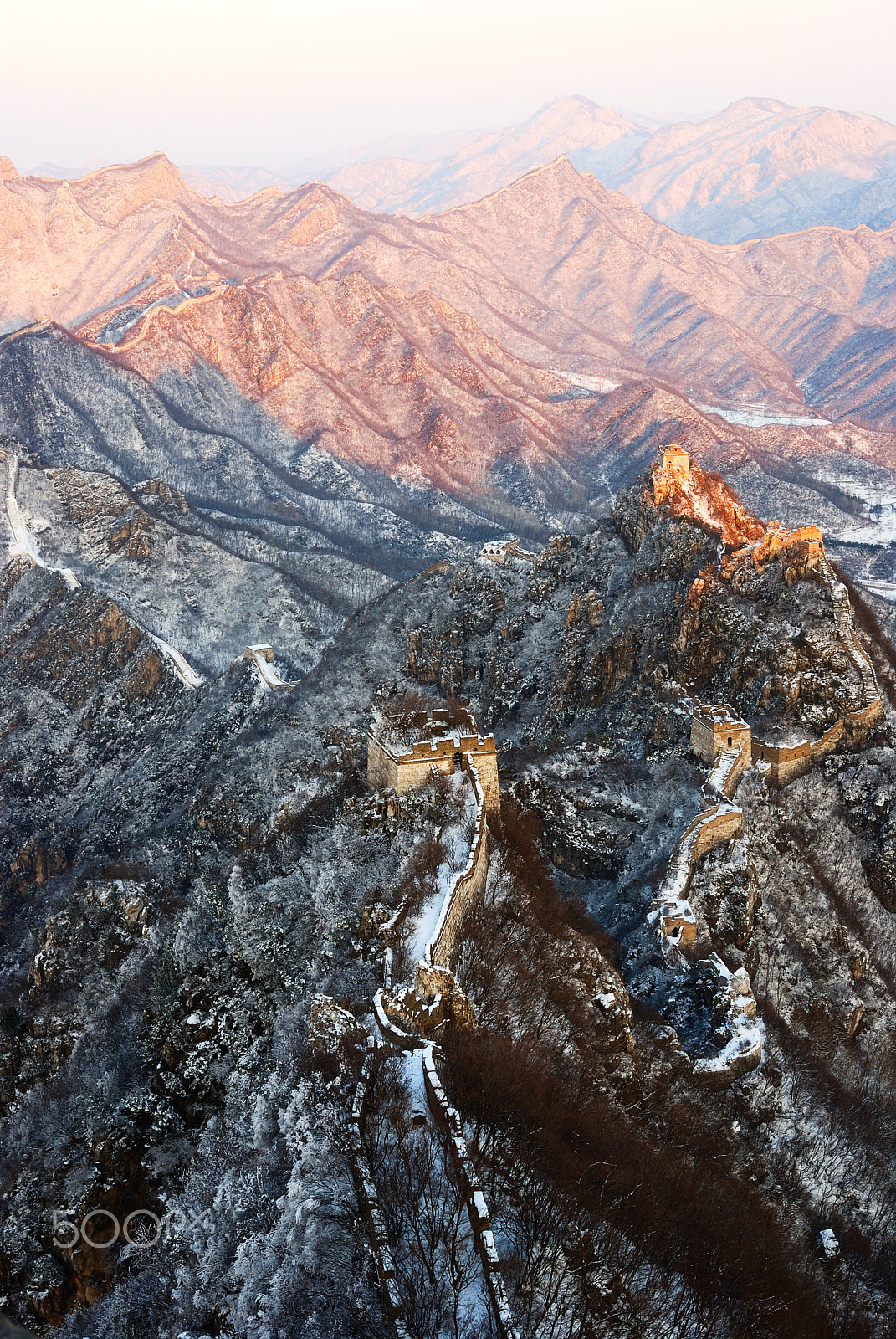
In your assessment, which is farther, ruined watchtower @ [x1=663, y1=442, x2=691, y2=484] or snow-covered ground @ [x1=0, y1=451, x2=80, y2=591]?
snow-covered ground @ [x1=0, y1=451, x2=80, y2=591]

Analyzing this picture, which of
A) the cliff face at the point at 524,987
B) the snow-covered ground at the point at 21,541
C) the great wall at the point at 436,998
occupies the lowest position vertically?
the snow-covered ground at the point at 21,541

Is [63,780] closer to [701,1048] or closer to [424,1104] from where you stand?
[701,1048]

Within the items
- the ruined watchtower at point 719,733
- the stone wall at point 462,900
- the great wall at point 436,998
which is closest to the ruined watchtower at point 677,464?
the ruined watchtower at point 719,733

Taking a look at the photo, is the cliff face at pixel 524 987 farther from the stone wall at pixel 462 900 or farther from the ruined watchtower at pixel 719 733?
the ruined watchtower at pixel 719 733

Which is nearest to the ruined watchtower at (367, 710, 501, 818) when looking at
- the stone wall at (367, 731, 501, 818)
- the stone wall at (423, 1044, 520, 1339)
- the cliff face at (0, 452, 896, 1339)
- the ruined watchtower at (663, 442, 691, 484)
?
the stone wall at (367, 731, 501, 818)

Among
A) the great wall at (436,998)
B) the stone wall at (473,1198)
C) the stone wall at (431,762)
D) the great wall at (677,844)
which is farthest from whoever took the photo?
the stone wall at (431,762)

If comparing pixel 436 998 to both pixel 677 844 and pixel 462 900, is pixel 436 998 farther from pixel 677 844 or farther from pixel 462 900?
pixel 677 844

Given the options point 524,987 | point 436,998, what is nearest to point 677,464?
point 524,987

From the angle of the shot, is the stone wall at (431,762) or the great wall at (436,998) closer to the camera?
the great wall at (436,998)

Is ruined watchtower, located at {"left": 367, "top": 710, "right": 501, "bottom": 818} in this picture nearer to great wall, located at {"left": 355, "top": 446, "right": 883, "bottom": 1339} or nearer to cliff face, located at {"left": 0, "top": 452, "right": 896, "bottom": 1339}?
great wall, located at {"left": 355, "top": 446, "right": 883, "bottom": 1339}

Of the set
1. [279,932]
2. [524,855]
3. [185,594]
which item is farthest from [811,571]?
[185,594]

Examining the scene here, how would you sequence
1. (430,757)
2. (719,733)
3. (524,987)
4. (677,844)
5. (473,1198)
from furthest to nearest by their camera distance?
(719,733)
(677,844)
(430,757)
(524,987)
(473,1198)
